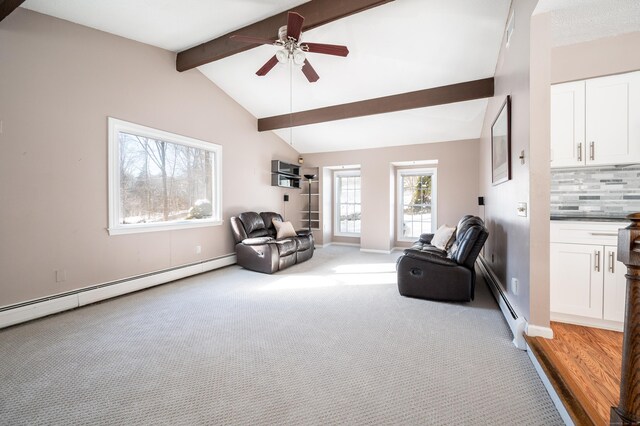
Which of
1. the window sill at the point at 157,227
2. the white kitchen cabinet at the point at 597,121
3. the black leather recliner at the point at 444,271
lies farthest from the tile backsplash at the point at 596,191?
the window sill at the point at 157,227

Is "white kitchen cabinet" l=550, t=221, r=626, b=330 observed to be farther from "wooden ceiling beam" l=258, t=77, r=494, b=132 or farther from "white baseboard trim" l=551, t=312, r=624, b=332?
"wooden ceiling beam" l=258, t=77, r=494, b=132

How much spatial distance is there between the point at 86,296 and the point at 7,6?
291 cm

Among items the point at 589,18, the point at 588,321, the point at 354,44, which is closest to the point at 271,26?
the point at 354,44

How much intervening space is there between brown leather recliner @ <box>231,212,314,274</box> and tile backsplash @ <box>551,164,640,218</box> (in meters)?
3.77

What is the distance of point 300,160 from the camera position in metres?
7.35

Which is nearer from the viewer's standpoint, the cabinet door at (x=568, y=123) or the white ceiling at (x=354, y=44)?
the cabinet door at (x=568, y=123)

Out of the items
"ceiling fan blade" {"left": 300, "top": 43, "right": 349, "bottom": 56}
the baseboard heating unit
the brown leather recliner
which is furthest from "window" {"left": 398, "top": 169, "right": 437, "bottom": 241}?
"ceiling fan blade" {"left": 300, "top": 43, "right": 349, "bottom": 56}

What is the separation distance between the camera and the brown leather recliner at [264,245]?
4.49 meters

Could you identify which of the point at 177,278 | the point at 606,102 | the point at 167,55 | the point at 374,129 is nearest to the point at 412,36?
the point at 606,102

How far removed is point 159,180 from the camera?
13.0 feet

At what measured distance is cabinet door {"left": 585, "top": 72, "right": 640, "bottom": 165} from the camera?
2.34 meters

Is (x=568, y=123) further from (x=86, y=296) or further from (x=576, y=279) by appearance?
(x=86, y=296)

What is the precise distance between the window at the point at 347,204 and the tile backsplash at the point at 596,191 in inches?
187

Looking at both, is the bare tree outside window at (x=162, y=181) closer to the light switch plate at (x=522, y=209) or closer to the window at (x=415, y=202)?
the light switch plate at (x=522, y=209)
